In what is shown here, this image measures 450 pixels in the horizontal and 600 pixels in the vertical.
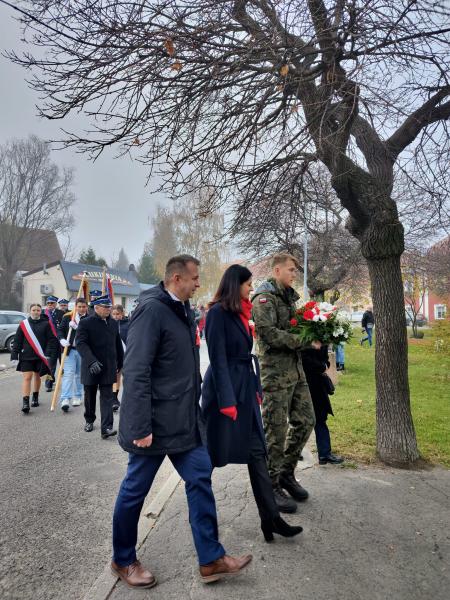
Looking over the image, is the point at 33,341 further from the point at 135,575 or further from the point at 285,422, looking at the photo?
the point at 135,575

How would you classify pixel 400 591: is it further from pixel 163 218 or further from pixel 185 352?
pixel 163 218

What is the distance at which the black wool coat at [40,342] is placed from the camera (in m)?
8.36

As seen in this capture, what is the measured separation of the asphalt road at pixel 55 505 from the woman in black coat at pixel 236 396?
1.20 m

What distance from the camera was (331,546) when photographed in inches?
125

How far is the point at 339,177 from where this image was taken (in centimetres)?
473

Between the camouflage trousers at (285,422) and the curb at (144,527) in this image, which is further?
the camouflage trousers at (285,422)

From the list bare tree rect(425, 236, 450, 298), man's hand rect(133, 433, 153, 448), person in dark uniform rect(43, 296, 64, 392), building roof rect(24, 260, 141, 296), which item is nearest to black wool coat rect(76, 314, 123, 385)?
person in dark uniform rect(43, 296, 64, 392)

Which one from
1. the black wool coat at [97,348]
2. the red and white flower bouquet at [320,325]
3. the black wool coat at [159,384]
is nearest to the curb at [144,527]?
the black wool coat at [159,384]

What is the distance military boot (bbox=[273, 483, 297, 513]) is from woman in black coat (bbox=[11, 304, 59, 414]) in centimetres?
572

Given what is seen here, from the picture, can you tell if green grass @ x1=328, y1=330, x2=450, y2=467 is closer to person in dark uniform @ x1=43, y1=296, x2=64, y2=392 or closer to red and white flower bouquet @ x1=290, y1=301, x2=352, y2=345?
red and white flower bouquet @ x1=290, y1=301, x2=352, y2=345

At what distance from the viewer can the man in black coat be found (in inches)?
109

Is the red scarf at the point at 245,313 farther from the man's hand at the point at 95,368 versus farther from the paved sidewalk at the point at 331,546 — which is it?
the man's hand at the point at 95,368

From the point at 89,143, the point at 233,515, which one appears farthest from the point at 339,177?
the point at 233,515

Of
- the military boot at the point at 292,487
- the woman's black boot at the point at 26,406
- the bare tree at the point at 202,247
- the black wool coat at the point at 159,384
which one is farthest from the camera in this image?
the bare tree at the point at 202,247
